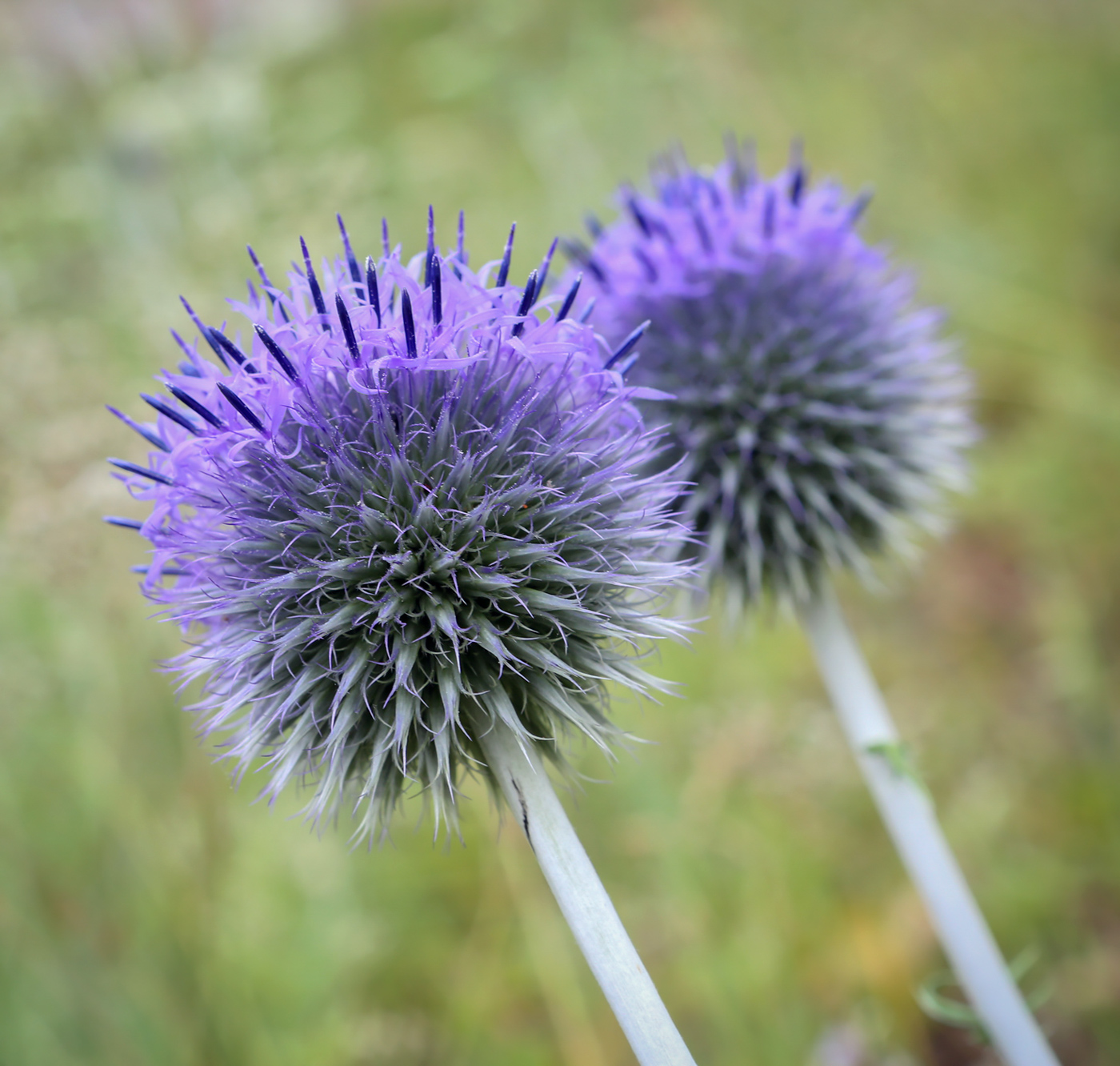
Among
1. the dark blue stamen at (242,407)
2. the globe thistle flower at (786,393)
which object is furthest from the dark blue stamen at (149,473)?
the globe thistle flower at (786,393)

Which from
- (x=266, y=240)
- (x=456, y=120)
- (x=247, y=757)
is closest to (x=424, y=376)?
(x=247, y=757)

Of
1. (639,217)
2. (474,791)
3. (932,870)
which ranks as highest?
(639,217)

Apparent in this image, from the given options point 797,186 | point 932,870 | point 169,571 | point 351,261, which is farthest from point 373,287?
point 932,870

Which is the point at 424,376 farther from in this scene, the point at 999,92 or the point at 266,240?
the point at 999,92

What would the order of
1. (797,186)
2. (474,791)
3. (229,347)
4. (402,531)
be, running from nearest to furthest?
1. (402,531)
2. (229,347)
3. (797,186)
4. (474,791)

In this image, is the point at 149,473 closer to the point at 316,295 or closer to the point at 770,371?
the point at 316,295

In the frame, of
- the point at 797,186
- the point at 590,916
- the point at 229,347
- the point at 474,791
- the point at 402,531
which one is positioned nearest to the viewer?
the point at 590,916
